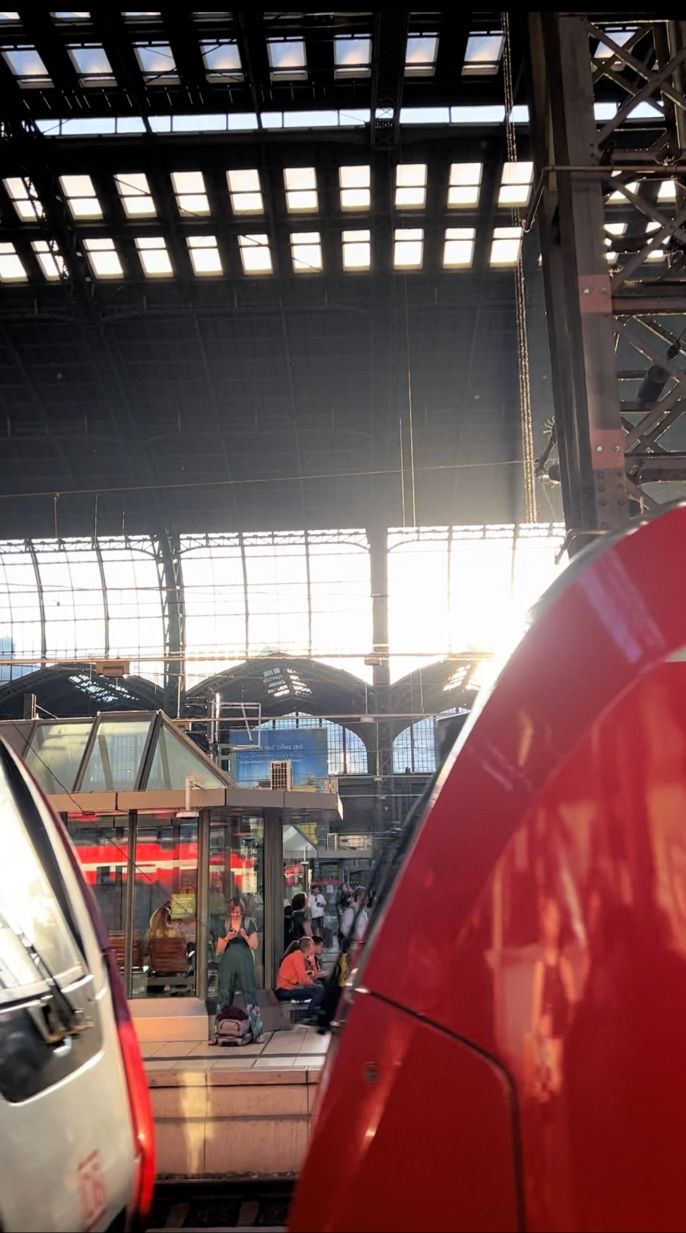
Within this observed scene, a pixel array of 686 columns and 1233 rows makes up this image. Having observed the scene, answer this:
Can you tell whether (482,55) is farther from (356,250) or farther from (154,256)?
(154,256)

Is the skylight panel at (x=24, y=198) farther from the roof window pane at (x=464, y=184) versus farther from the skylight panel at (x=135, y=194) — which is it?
the roof window pane at (x=464, y=184)

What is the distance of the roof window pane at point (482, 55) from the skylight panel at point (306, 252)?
6.13 m

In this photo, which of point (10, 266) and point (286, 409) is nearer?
point (10, 266)

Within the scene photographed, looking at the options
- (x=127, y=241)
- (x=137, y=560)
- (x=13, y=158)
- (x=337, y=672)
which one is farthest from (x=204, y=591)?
(x=13, y=158)

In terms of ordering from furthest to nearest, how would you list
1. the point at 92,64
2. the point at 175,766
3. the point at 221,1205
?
the point at 92,64 < the point at 175,766 < the point at 221,1205

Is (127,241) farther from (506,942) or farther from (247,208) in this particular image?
(506,942)

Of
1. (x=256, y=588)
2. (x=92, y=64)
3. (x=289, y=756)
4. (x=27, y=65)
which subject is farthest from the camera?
(x=256, y=588)

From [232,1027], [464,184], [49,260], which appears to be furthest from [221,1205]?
[49,260]

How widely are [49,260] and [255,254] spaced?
218 inches

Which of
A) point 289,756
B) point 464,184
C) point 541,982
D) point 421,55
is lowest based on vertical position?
point 541,982

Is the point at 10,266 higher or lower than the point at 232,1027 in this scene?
higher

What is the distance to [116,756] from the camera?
40.5ft

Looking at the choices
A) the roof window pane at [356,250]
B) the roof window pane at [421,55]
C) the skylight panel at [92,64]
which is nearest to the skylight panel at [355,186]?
the roof window pane at [356,250]

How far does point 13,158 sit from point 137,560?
751 inches
